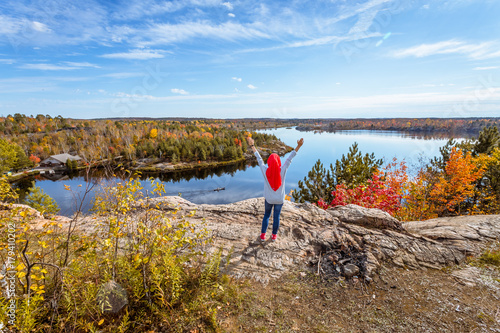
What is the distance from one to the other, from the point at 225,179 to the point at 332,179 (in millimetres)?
49320

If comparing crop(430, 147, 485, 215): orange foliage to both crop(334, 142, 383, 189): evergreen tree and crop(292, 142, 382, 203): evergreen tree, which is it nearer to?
crop(334, 142, 383, 189): evergreen tree

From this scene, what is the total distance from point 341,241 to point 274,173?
3.18 m

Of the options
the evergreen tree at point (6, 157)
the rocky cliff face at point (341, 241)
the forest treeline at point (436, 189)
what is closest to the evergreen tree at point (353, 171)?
the forest treeline at point (436, 189)

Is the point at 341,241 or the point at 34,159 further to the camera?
the point at 34,159

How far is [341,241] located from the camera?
22.2 ft

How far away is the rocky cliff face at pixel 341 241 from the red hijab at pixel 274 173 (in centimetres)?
207

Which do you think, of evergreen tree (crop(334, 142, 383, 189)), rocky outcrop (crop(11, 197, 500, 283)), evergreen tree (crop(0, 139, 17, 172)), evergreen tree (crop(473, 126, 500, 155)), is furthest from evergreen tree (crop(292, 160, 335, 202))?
evergreen tree (crop(0, 139, 17, 172))

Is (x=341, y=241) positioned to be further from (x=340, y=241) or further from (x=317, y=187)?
(x=317, y=187)

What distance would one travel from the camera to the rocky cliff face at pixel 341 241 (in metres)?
5.92

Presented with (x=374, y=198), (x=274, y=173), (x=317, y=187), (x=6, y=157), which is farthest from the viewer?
(x=6, y=157)

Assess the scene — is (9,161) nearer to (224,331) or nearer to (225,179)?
(225,179)

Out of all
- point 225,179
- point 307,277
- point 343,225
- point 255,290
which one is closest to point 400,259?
point 343,225

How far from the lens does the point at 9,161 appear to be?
185 feet

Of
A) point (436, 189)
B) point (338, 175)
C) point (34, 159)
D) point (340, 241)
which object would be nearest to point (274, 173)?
point (340, 241)
